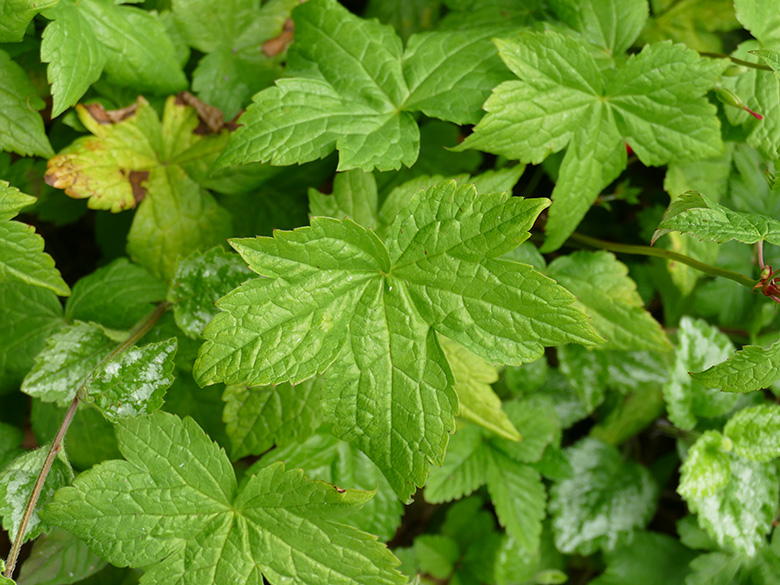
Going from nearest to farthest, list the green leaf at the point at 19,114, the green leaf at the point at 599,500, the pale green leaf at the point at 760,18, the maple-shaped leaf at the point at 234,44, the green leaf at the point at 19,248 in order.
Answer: the green leaf at the point at 19,248 → the green leaf at the point at 19,114 → the pale green leaf at the point at 760,18 → the maple-shaped leaf at the point at 234,44 → the green leaf at the point at 599,500

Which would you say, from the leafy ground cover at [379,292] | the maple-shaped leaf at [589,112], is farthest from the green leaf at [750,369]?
the maple-shaped leaf at [589,112]

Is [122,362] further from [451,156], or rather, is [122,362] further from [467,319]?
[451,156]

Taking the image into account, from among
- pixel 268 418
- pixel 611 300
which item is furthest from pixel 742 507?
pixel 268 418

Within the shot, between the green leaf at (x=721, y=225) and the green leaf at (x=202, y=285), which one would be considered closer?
the green leaf at (x=721, y=225)

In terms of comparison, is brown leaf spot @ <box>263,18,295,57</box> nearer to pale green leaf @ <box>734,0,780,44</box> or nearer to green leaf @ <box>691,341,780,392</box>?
pale green leaf @ <box>734,0,780,44</box>

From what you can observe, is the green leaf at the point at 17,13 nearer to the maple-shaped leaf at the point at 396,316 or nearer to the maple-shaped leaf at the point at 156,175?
the maple-shaped leaf at the point at 156,175

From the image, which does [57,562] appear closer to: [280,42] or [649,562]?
[280,42]
